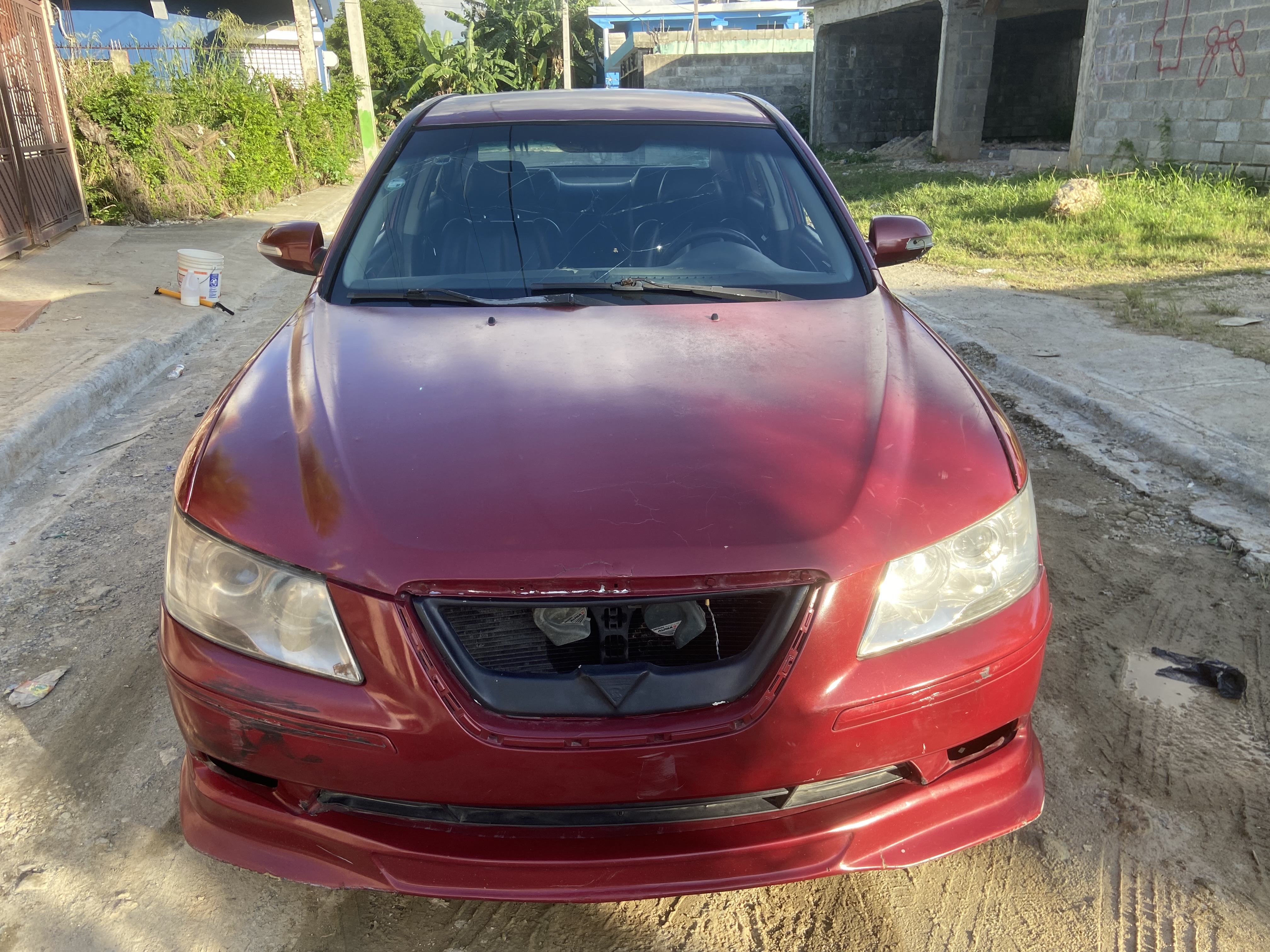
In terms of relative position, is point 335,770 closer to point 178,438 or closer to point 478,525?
point 478,525

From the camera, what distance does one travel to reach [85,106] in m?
10.9

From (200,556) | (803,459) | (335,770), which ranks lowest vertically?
Answer: (335,770)

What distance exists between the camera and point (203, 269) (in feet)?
23.7

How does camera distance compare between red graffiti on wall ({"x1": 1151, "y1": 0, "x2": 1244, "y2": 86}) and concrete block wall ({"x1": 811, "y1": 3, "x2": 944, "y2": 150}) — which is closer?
red graffiti on wall ({"x1": 1151, "y1": 0, "x2": 1244, "y2": 86})

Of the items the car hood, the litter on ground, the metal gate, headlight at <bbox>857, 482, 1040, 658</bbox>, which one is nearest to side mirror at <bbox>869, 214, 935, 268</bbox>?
the car hood

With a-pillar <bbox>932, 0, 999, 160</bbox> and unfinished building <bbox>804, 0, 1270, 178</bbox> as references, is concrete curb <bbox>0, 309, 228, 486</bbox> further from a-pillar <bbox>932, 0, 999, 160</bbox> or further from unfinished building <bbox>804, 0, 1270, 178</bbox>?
a-pillar <bbox>932, 0, 999, 160</bbox>

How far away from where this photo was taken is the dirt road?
→ 183 cm

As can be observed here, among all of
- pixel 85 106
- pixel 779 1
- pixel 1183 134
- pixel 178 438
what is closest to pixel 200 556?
pixel 178 438

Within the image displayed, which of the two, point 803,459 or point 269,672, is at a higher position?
A: point 803,459

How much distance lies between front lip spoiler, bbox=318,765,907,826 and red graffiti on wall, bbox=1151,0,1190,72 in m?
12.6

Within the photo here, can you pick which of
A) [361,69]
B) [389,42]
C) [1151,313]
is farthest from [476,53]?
[1151,313]

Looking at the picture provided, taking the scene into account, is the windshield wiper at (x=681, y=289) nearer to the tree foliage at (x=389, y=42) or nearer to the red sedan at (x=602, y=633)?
the red sedan at (x=602, y=633)

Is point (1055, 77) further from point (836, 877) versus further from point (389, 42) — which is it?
point (389, 42)

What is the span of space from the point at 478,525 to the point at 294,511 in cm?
35
